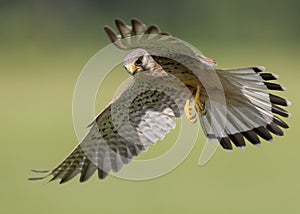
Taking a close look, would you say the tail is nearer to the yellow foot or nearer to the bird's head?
the yellow foot

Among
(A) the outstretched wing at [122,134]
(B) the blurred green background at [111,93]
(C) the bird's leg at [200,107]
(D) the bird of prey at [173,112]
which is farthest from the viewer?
(B) the blurred green background at [111,93]

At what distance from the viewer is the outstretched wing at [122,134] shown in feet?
22.8

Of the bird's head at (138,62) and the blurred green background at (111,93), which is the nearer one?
the bird's head at (138,62)

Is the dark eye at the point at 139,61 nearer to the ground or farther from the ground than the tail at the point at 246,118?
farther from the ground

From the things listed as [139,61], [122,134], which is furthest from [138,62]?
[122,134]

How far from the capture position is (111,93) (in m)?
17.6

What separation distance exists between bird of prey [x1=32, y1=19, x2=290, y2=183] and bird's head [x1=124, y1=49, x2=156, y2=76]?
0.01 meters

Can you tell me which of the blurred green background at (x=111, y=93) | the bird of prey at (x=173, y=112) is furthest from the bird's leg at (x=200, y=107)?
the blurred green background at (x=111, y=93)

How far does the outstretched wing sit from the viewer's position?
6.94 metres

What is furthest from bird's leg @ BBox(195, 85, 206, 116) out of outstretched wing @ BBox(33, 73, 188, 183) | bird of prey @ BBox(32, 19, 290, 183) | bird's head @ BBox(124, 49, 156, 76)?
bird's head @ BBox(124, 49, 156, 76)

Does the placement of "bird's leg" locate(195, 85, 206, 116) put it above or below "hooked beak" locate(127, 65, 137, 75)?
below

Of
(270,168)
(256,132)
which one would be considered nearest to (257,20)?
(270,168)

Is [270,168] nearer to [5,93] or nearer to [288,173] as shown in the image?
[288,173]

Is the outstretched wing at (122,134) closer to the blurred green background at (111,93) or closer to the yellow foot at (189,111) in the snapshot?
the yellow foot at (189,111)
